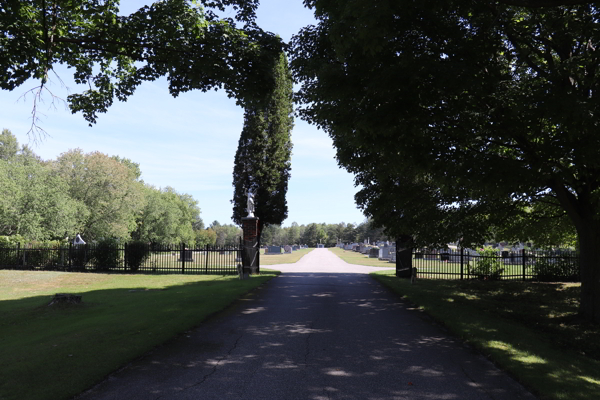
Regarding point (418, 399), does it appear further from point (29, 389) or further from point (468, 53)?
point (468, 53)

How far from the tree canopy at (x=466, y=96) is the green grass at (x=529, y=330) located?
1540 mm

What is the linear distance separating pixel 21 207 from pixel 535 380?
120 feet

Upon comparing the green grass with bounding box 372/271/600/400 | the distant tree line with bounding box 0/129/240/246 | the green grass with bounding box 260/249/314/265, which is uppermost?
the distant tree line with bounding box 0/129/240/246

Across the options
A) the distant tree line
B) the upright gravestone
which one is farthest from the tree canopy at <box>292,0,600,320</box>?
the distant tree line

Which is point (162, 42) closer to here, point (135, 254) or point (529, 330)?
point (529, 330)

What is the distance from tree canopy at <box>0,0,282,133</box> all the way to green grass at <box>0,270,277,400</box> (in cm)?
480

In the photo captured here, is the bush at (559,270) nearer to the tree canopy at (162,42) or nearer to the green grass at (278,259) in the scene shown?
the tree canopy at (162,42)

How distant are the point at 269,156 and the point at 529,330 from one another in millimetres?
19745

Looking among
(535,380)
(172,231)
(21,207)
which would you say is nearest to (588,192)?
(535,380)

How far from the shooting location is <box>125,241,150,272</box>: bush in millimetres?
23938

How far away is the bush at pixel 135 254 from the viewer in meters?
23.9

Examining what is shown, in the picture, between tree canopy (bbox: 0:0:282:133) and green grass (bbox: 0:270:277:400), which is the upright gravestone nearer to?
green grass (bbox: 0:270:277:400)

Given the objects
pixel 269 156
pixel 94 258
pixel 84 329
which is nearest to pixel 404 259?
pixel 269 156

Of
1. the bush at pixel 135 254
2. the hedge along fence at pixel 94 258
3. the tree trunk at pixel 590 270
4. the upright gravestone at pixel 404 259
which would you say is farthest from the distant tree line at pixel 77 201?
the tree trunk at pixel 590 270
